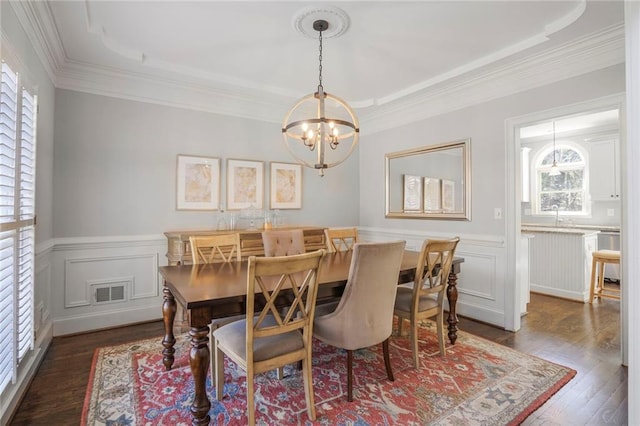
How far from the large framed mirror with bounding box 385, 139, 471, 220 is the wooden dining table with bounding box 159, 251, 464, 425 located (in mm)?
1113

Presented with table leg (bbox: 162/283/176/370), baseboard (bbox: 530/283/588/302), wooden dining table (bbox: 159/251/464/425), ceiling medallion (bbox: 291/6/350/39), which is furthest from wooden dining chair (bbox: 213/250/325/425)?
baseboard (bbox: 530/283/588/302)

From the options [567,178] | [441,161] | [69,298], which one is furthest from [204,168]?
[567,178]

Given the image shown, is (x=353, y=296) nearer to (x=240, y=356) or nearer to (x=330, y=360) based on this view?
(x=240, y=356)

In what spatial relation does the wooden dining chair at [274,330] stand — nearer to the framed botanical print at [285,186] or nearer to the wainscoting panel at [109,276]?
the wainscoting panel at [109,276]

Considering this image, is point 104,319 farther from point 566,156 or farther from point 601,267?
point 566,156

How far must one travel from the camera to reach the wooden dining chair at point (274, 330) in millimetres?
1695

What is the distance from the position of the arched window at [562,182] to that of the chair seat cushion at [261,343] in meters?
6.07

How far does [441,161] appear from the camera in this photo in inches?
156

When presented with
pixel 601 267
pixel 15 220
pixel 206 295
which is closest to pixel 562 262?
pixel 601 267

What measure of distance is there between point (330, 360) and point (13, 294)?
7.09ft

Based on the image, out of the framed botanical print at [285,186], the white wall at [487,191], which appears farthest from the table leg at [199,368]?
the white wall at [487,191]

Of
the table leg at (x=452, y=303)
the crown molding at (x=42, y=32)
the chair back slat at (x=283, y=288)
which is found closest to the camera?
the chair back slat at (x=283, y=288)

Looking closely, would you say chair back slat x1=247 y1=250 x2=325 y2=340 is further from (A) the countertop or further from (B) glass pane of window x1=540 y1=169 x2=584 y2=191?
(B) glass pane of window x1=540 y1=169 x2=584 y2=191

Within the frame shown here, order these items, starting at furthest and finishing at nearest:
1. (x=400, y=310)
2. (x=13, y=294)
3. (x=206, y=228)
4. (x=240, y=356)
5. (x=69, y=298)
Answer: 1. (x=206, y=228)
2. (x=69, y=298)
3. (x=400, y=310)
4. (x=13, y=294)
5. (x=240, y=356)
